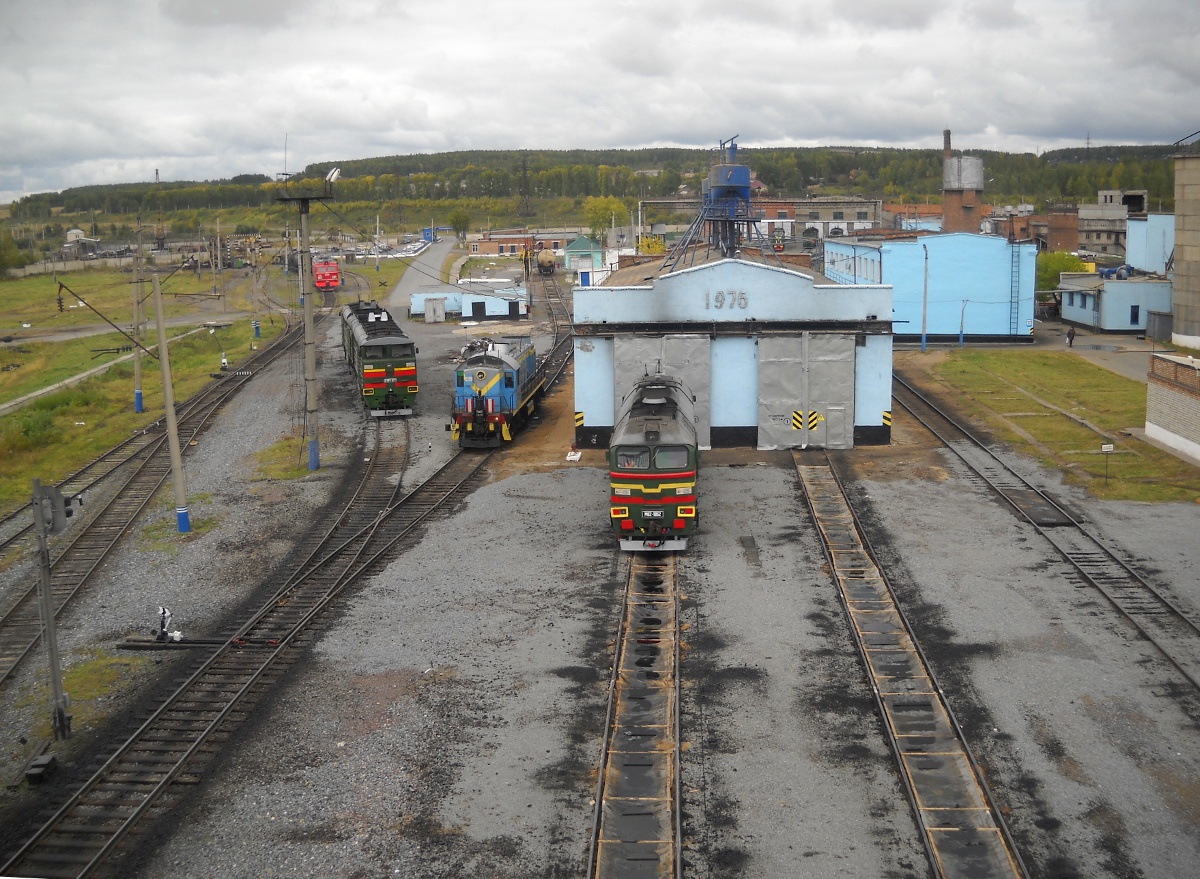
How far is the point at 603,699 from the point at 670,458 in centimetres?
761

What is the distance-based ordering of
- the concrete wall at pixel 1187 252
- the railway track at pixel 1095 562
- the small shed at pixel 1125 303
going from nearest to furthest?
the railway track at pixel 1095 562 < the concrete wall at pixel 1187 252 < the small shed at pixel 1125 303

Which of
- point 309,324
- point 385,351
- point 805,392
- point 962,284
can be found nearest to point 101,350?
point 309,324

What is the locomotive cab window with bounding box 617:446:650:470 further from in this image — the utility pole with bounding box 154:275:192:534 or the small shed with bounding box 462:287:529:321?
the small shed with bounding box 462:287:529:321

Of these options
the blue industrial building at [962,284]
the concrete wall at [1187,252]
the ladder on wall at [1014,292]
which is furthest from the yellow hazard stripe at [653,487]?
the ladder on wall at [1014,292]

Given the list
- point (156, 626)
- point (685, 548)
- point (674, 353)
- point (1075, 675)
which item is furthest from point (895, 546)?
point (156, 626)

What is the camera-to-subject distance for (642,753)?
603 inches

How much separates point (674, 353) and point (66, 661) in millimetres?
20855

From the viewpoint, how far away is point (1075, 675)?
17656mm

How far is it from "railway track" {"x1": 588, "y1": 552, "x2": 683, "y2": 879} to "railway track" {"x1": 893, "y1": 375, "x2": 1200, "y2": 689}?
8.60 metres

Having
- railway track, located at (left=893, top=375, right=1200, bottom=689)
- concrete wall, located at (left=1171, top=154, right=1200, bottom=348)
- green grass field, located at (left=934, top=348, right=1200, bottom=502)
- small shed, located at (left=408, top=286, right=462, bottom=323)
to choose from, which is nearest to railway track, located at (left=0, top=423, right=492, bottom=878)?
railway track, located at (left=893, top=375, right=1200, bottom=689)

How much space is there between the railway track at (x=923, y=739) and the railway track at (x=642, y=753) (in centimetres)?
316

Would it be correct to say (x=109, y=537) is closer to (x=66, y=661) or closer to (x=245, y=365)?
(x=66, y=661)

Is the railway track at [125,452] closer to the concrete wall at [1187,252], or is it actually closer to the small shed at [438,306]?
the small shed at [438,306]

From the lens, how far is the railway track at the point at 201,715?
1313 centimetres
